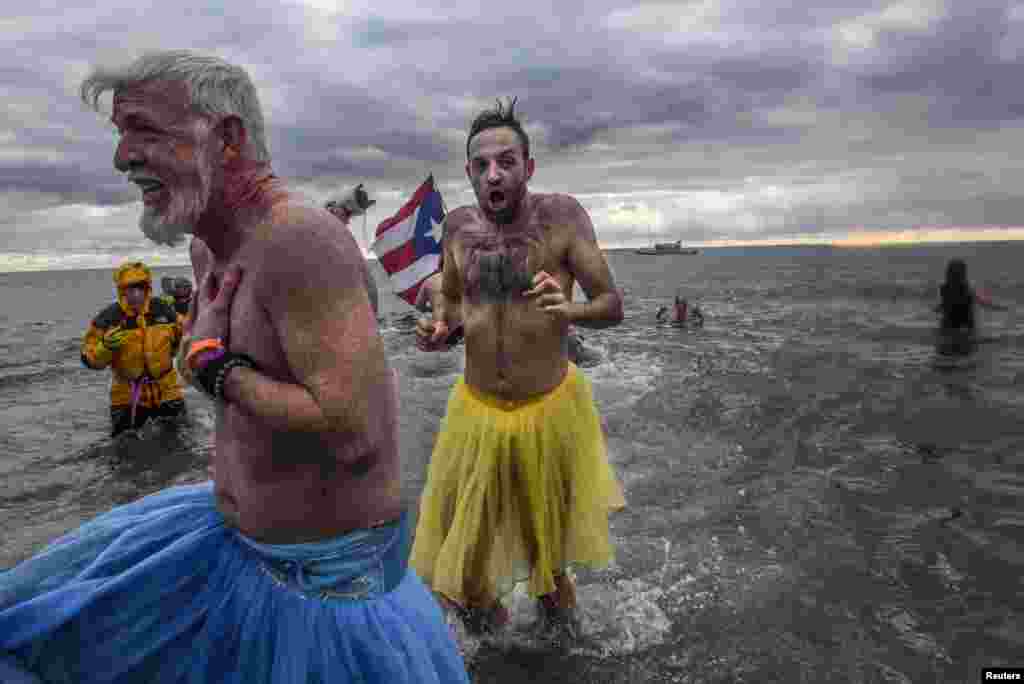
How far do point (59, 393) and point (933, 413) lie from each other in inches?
721

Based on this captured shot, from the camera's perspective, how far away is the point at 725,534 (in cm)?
634

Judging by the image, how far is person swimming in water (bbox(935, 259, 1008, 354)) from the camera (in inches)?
677

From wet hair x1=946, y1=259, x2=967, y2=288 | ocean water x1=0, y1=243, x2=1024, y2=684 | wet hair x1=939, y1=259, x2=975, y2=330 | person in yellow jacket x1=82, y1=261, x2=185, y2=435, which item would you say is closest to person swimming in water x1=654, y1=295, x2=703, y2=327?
wet hair x1=939, y1=259, x2=975, y2=330

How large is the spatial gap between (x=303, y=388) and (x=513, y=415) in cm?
250

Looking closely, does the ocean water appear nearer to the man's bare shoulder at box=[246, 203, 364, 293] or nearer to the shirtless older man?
the shirtless older man

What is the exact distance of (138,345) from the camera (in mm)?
9906

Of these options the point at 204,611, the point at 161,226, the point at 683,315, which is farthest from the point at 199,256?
the point at 683,315

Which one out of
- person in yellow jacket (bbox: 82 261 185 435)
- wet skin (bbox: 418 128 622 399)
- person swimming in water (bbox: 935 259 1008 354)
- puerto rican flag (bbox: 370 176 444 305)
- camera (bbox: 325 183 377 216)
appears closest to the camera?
camera (bbox: 325 183 377 216)

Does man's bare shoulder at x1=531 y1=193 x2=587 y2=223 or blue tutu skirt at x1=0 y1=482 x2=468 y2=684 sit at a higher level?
man's bare shoulder at x1=531 y1=193 x2=587 y2=223

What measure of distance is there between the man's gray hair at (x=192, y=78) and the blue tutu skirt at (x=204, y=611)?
3.90 ft

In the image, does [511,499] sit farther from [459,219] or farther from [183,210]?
[183,210]

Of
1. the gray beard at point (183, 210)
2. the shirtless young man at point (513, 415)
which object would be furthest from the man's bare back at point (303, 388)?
the shirtless young man at point (513, 415)

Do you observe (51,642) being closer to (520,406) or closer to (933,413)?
(520,406)

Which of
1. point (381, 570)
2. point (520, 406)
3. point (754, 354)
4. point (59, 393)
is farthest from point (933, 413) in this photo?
point (59, 393)
